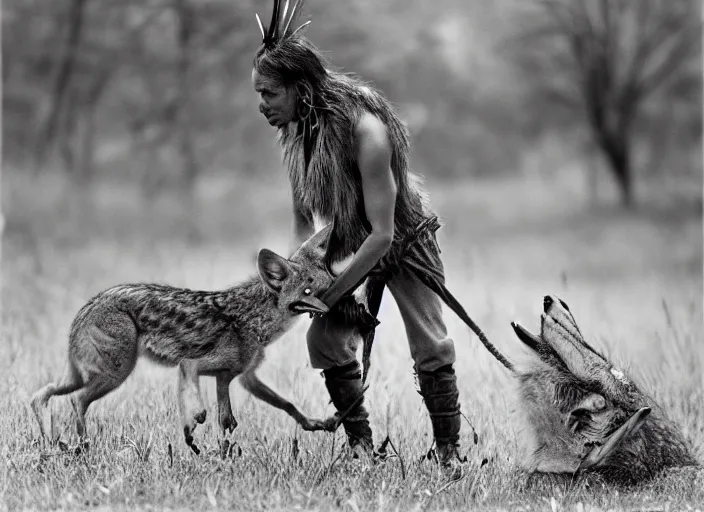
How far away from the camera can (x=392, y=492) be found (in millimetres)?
4367

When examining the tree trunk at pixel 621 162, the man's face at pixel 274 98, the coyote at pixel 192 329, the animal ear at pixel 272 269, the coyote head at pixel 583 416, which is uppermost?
the tree trunk at pixel 621 162

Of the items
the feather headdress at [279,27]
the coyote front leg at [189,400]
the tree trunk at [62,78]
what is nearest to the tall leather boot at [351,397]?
the coyote front leg at [189,400]

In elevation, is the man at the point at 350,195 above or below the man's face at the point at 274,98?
below

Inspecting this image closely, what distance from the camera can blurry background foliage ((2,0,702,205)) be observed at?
17.6 metres

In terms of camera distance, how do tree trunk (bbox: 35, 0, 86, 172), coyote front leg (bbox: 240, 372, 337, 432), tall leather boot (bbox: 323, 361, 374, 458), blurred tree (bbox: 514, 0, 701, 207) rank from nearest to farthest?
1. coyote front leg (bbox: 240, 372, 337, 432)
2. tall leather boot (bbox: 323, 361, 374, 458)
3. tree trunk (bbox: 35, 0, 86, 172)
4. blurred tree (bbox: 514, 0, 701, 207)

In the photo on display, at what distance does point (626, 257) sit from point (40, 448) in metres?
13.7

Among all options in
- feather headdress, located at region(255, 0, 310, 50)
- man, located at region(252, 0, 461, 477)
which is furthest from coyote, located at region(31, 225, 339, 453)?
feather headdress, located at region(255, 0, 310, 50)

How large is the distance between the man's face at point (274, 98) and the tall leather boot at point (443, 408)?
1623 millimetres

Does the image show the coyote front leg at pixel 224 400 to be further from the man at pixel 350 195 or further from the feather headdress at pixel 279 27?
the feather headdress at pixel 279 27

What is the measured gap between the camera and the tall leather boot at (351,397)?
191 inches

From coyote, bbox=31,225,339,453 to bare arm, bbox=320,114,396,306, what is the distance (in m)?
0.12

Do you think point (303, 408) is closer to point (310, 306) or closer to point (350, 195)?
point (310, 306)

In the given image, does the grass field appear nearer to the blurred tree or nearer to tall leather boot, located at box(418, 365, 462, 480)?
tall leather boot, located at box(418, 365, 462, 480)

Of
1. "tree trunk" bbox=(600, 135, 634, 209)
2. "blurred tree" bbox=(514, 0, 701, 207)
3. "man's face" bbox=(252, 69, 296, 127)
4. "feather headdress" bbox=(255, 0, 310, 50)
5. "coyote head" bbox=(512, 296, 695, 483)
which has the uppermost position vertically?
"blurred tree" bbox=(514, 0, 701, 207)
